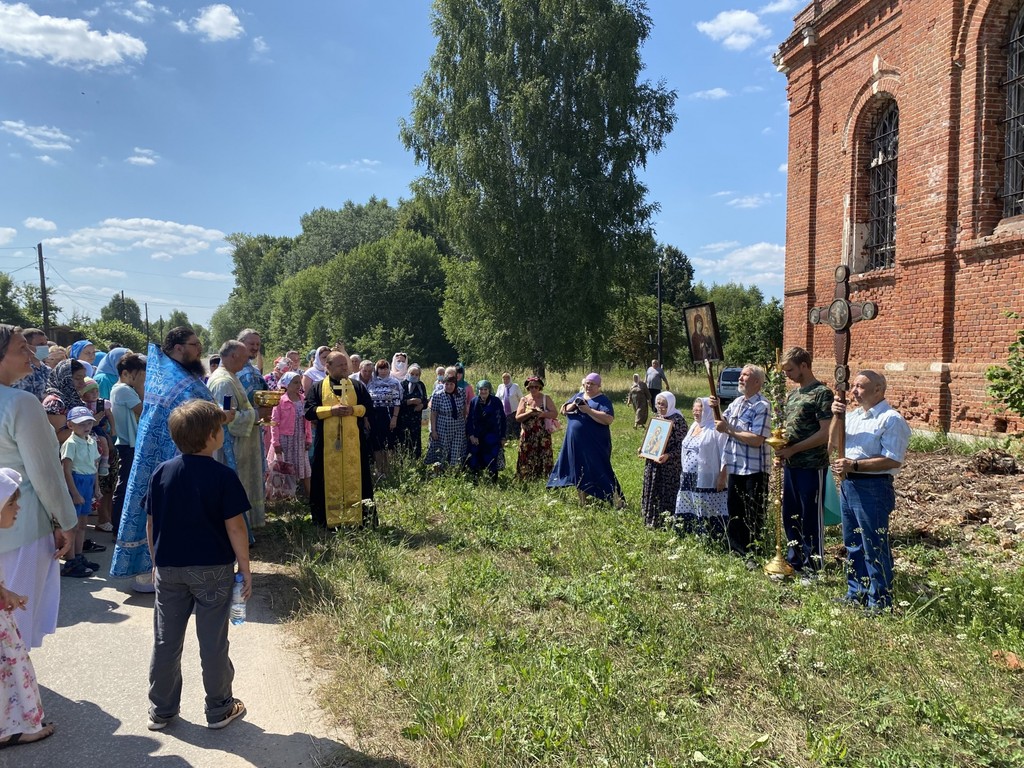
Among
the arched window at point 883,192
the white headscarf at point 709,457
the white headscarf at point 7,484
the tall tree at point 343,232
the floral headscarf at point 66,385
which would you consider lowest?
the white headscarf at point 709,457

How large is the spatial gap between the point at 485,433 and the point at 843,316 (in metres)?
5.37

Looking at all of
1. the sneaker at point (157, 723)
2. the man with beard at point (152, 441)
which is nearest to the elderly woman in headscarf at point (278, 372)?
the man with beard at point (152, 441)

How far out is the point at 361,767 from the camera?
3273 mm

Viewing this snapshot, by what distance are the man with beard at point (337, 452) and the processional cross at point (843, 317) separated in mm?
4449

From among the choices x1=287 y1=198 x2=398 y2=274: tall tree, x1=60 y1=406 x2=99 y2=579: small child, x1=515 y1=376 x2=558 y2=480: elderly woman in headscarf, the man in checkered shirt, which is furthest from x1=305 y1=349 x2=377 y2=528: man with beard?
x1=287 y1=198 x2=398 y2=274: tall tree

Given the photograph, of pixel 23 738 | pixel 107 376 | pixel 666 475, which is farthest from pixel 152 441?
pixel 666 475

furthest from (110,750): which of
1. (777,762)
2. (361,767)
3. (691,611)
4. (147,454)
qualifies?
(691,611)

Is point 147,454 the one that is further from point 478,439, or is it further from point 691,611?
point 478,439

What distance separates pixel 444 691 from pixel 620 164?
23648 millimetres

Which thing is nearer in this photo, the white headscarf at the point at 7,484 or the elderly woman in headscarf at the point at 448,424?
the white headscarf at the point at 7,484

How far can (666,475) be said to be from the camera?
7684 millimetres

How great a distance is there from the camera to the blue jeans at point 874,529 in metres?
4.90

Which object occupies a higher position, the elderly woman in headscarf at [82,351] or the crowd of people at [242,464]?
the elderly woman in headscarf at [82,351]

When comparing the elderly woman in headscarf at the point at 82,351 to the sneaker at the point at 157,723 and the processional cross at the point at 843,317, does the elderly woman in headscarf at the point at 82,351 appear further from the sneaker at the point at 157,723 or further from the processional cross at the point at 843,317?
the processional cross at the point at 843,317
